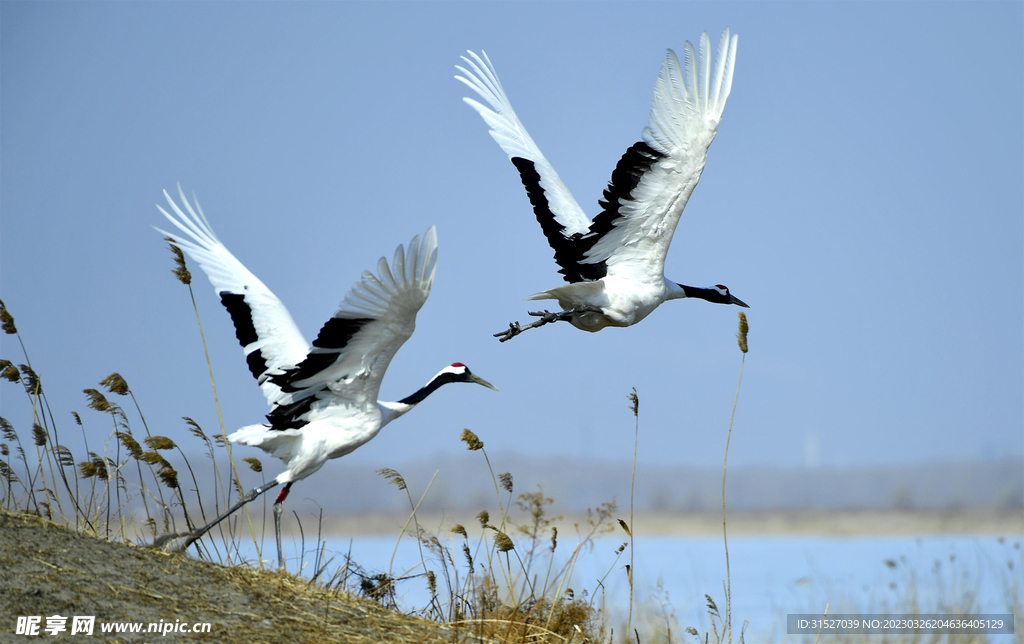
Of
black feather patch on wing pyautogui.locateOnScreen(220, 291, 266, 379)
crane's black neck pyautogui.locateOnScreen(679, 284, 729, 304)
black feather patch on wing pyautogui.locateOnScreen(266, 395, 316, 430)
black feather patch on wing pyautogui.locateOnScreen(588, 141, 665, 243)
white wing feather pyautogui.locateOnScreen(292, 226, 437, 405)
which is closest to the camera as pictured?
white wing feather pyautogui.locateOnScreen(292, 226, 437, 405)

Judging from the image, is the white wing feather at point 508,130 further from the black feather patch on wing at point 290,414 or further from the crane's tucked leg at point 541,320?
the black feather patch on wing at point 290,414

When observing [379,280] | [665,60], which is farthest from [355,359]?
[665,60]

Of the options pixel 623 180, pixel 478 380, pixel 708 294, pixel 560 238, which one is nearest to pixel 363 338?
pixel 478 380

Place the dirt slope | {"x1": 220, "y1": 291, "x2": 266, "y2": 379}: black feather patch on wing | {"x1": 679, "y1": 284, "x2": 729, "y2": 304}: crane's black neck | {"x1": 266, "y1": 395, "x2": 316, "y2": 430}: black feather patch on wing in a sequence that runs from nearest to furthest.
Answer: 1. the dirt slope
2. {"x1": 266, "y1": 395, "x2": 316, "y2": 430}: black feather patch on wing
3. {"x1": 220, "y1": 291, "x2": 266, "y2": 379}: black feather patch on wing
4. {"x1": 679, "y1": 284, "x2": 729, "y2": 304}: crane's black neck

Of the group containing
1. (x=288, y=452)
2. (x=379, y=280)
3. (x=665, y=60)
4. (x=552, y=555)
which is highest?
(x=665, y=60)

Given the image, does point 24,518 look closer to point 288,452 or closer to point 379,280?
point 288,452

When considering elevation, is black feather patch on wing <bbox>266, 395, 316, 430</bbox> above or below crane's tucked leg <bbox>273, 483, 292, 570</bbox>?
above

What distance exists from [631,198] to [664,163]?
413 mm

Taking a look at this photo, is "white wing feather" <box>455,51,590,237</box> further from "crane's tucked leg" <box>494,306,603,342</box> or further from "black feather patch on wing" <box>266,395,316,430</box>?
"black feather patch on wing" <box>266,395,316,430</box>

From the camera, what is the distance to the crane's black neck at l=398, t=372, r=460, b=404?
20.9 ft

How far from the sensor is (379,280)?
489 centimetres

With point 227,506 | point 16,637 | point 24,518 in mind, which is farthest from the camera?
point 227,506

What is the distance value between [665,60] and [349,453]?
3.61 meters

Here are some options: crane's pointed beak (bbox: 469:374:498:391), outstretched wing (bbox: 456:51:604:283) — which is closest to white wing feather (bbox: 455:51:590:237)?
outstretched wing (bbox: 456:51:604:283)
